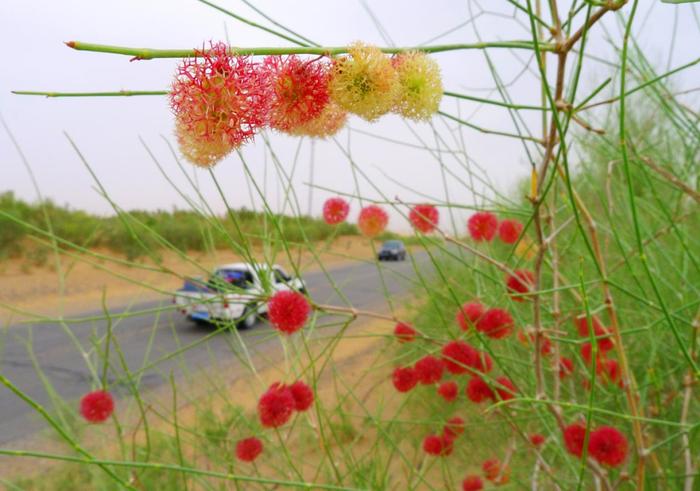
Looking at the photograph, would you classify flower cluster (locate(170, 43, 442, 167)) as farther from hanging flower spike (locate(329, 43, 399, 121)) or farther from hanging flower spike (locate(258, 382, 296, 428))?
hanging flower spike (locate(258, 382, 296, 428))

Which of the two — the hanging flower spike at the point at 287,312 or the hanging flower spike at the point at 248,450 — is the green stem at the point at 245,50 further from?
the hanging flower spike at the point at 248,450

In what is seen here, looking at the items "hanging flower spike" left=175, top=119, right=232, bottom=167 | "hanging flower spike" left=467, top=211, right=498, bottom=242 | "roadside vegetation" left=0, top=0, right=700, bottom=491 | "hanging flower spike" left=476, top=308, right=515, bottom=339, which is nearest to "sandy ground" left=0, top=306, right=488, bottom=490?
"roadside vegetation" left=0, top=0, right=700, bottom=491

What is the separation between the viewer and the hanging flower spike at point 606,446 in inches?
27.4

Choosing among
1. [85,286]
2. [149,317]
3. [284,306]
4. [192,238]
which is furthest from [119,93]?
[192,238]

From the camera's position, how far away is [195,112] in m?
0.30

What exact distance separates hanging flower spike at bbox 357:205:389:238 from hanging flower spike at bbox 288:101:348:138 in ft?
2.14

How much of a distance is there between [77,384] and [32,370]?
589mm

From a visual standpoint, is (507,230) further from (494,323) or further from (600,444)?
(600,444)

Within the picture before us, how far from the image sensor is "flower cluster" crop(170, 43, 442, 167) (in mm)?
299

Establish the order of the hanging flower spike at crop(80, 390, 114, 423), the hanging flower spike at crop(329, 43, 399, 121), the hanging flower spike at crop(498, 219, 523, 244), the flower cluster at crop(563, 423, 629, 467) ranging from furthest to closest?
1. the hanging flower spike at crop(498, 219, 523, 244)
2. the hanging flower spike at crop(80, 390, 114, 423)
3. the flower cluster at crop(563, 423, 629, 467)
4. the hanging flower spike at crop(329, 43, 399, 121)

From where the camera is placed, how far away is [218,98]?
30cm

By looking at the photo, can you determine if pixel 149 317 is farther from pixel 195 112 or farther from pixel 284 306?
pixel 195 112

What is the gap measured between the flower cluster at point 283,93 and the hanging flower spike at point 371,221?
70 cm

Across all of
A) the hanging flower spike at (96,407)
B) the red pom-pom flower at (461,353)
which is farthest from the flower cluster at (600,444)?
the hanging flower spike at (96,407)
